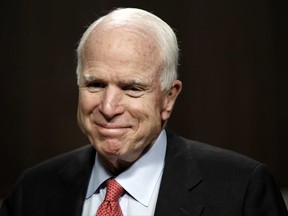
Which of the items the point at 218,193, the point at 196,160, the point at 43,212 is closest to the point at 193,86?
the point at 196,160

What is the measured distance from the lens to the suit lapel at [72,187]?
171 cm

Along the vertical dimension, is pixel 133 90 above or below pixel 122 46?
below

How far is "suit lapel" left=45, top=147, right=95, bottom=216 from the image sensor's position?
171 cm

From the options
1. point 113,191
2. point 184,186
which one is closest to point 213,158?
point 184,186

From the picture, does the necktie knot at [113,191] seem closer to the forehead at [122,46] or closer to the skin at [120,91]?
the skin at [120,91]

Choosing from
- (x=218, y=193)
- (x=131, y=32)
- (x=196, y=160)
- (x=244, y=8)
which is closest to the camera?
(x=131, y=32)

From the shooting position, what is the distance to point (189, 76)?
→ 7.58 feet

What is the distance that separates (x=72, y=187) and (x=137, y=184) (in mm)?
268

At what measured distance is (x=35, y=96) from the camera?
239cm

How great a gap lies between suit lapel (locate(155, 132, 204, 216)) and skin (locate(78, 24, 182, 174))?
0.17 meters

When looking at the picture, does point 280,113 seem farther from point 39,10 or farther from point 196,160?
point 39,10

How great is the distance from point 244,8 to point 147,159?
981 millimetres

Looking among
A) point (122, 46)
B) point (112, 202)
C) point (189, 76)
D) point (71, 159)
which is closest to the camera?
point (122, 46)

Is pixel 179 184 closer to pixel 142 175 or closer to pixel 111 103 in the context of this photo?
pixel 142 175
